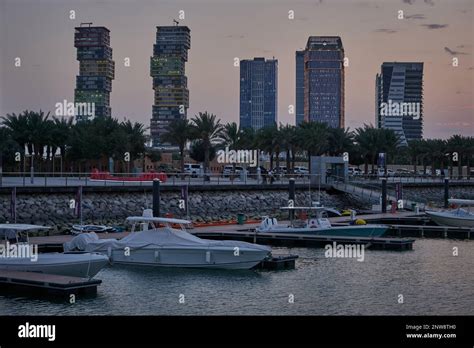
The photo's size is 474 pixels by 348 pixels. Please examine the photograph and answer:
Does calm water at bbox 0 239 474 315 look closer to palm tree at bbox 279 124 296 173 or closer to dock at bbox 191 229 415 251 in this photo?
dock at bbox 191 229 415 251

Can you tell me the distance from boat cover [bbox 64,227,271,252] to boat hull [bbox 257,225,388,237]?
10110 mm

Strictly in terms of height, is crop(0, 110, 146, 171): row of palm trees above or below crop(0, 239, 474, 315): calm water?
above

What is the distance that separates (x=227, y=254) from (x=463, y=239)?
22486mm

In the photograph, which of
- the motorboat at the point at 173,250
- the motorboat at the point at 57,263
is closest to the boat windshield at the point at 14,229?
the motorboat at the point at 57,263

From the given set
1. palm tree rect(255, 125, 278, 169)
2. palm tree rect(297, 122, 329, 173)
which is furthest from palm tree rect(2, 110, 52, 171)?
palm tree rect(297, 122, 329, 173)

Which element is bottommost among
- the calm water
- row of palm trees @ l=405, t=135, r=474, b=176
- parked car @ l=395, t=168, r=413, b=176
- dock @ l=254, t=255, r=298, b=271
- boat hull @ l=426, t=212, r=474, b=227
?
the calm water

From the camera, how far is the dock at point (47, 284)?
29.4 m

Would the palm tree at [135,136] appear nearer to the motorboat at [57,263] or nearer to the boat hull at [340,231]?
the boat hull at [340,231]

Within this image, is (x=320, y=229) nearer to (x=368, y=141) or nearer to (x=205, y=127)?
(x=205, y=127)

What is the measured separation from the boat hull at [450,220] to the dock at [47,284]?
34212 millimetres

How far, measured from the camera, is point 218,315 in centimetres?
2755

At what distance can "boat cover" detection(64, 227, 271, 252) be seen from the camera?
120 ft
